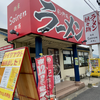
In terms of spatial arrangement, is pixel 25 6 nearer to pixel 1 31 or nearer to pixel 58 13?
pixel 58 13

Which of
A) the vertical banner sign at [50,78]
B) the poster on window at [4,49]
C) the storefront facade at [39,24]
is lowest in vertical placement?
the vertical banner sign at [50,78]

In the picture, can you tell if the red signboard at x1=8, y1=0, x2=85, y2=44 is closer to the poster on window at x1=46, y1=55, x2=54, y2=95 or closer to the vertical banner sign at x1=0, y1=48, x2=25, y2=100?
the poster on window at x1=46, y1=55, x2=54, y2=95

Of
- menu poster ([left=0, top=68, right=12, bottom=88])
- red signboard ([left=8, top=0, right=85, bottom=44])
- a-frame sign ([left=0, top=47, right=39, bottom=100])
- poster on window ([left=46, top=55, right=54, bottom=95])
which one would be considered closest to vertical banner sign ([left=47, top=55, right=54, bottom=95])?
poster on window ([left=46, top=55, right=54, bottom=95])

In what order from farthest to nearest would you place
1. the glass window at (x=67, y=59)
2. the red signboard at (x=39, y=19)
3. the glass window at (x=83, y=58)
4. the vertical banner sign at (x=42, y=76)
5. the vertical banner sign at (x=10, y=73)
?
the glass window at (x=83, y=58) → the glass window at (x=67, y=59) → the red signboard at (x=39, y=19) → the vertical banner sign at (x=42, y=76) → the vertical banner sign at (x=10, y=73)

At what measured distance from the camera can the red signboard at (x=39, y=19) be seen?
4762mm

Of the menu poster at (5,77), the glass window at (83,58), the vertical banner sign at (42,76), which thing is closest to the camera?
the menu poster at (5,77)

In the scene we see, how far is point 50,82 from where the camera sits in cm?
442

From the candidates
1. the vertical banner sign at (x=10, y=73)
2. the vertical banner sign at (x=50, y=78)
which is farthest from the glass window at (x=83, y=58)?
the vertical banner sign at (x=10, y=73)

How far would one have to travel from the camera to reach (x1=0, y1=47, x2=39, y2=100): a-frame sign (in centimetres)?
271

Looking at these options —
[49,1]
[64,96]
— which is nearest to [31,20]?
[49,1]

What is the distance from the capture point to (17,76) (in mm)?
2639

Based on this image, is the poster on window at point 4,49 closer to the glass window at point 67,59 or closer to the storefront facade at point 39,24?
the storefront facade at point 39,24

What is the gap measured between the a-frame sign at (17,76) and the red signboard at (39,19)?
5.88ft

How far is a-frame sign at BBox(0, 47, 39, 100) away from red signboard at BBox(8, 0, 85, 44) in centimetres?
179
